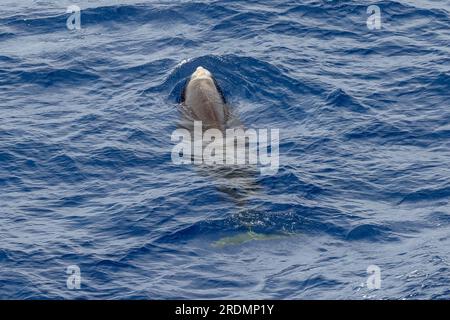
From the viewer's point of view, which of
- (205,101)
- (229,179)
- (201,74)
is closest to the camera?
(229,179)

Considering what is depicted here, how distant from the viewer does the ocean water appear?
24078mm

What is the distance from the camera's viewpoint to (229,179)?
27625mm

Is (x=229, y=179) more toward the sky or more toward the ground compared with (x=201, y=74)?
more toward the ground

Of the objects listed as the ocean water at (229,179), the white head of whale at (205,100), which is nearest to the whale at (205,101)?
the white head of whale at (205,100)

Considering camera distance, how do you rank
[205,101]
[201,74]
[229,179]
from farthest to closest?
1. [201,74]
2. [205,101]
3. [229,179]

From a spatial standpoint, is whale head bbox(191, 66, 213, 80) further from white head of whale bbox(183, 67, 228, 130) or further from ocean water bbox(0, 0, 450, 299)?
ocean water bbox(0, 0, 450, 299)

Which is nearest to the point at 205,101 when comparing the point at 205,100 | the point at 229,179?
the point at 205,100

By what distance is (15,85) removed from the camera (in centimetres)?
3478

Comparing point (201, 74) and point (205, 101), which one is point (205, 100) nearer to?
point (205, 101)

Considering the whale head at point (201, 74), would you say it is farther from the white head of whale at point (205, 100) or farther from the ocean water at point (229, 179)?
the ocean water at point (229, 179)

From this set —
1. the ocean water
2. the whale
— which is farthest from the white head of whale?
the ocean water

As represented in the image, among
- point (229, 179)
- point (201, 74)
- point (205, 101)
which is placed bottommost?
point (229, 179)
